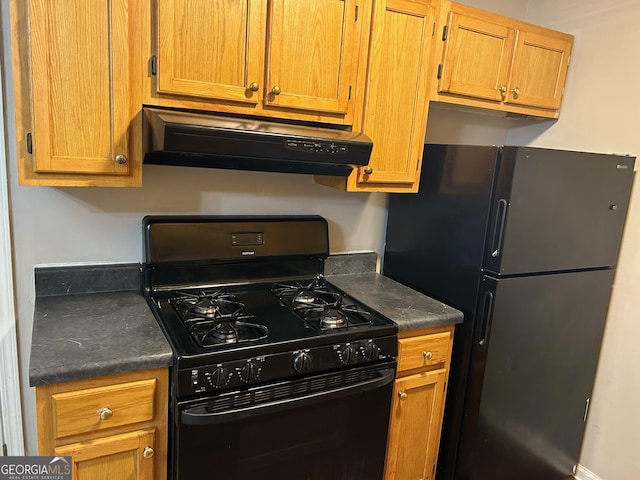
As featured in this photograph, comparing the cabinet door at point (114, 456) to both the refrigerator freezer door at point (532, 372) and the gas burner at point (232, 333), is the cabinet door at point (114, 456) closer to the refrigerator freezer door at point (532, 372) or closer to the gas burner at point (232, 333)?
the gas burner at point (232, 333)

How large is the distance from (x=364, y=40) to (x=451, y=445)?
69.4 inches

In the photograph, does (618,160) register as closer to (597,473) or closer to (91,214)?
(597,473)

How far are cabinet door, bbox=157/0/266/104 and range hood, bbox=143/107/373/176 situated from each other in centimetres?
10

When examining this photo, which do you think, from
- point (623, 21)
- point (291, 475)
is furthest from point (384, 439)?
point (623, 21)

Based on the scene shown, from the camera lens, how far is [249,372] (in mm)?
1443

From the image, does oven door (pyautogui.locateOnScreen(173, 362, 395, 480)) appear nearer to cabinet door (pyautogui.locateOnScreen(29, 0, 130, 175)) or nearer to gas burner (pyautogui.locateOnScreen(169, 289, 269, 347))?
gas burner (pyautogui.locateOnScreen(169, 289, 269, 347))

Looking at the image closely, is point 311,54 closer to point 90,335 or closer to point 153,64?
point 153,64

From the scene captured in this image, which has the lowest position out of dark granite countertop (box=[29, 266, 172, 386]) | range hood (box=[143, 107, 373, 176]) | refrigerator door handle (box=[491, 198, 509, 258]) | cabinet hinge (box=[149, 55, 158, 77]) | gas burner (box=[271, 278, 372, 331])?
dark granite countertop (box=[29, 266, 172, 386])

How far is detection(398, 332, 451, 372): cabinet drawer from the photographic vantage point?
1828mm

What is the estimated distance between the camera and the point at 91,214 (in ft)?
5.86

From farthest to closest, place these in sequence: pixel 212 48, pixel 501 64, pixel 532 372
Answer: pixel 501 64 < pixel 532 372 < pixel 212 48

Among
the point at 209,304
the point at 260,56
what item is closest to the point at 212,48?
the point at 260,56

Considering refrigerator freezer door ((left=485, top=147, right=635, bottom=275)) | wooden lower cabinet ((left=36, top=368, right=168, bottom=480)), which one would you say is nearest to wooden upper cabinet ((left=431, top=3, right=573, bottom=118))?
refrigerator freezer door ((left=485, top=147, right=635, bottom=275))

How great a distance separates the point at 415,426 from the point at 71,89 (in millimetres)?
1788
